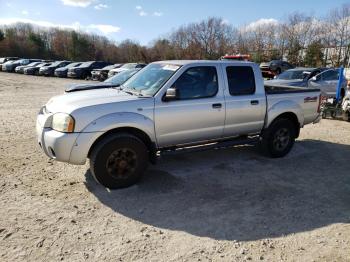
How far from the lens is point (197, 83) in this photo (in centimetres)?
551

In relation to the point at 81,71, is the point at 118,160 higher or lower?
lower

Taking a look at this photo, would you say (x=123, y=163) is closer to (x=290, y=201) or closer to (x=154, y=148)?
(x=154, y=148)

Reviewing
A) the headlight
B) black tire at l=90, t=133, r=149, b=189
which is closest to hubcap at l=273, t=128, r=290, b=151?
black tire at l=90, t=133, r=149, b=189

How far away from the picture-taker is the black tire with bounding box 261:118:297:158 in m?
6.48

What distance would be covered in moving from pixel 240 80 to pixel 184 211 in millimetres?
2793

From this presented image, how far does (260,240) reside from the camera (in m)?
3.70

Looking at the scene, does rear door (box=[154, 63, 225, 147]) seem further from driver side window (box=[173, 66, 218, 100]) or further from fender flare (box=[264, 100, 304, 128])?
fender flare (box=[264, 100, 304, 128])

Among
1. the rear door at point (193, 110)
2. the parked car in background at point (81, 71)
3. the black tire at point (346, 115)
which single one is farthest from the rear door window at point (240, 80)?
the parked car in background at point (81, 71)

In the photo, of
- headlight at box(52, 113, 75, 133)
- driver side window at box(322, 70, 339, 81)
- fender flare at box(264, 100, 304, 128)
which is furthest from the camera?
driver side window at box(322, 70, 339, 81)

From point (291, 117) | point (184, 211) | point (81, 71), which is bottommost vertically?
point (184, 211)

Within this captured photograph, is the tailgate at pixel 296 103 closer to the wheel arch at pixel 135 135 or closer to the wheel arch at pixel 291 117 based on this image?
the wheel arch at pixel 291 117

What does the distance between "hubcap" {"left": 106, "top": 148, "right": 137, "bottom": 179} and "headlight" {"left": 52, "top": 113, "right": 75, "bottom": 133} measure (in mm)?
696

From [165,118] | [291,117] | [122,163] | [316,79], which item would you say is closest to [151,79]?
[165,118]

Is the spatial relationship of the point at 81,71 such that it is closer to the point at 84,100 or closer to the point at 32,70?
the point at 32,70
